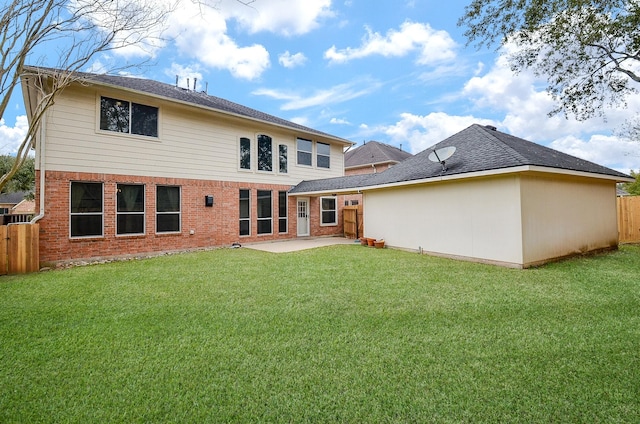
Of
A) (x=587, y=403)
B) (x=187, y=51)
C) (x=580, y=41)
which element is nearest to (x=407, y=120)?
(x=580, y=41)

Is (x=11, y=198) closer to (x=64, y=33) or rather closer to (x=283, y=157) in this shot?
(x=283, y=157)

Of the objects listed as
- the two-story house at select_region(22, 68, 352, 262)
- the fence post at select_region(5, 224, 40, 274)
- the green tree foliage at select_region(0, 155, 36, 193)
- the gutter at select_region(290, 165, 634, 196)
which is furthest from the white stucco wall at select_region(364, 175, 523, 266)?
the green tree foliage at select_region(0, 155, 36, 193)

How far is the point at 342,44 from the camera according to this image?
40.0 ft

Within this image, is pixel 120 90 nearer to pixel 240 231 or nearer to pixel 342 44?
pixel 240 231

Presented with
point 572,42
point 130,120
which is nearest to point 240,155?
point 130,120

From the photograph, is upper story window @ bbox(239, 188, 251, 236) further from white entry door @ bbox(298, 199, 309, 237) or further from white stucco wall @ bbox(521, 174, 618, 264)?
white stucco wall @ bbox(521, 174, 618, 264)

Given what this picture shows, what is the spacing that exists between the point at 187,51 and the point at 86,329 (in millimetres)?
6355

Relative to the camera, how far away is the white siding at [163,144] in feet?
28.6

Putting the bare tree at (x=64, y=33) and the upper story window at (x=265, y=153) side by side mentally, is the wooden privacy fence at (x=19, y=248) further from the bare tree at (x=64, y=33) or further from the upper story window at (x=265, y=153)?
the upper story window at (x=265, y=153)

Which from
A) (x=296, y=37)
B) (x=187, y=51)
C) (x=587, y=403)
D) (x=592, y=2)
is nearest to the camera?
(x=587, y=403)

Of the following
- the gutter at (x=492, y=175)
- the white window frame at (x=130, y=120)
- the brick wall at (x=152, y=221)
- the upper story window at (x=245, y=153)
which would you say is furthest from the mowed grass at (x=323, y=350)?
the upper story window at (x=245, y=153)

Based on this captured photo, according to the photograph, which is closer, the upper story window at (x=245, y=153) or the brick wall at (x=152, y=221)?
the brick wall at (x=152, y=221)

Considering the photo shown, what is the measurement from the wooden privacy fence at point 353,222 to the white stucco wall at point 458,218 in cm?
360

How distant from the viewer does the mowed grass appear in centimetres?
234
